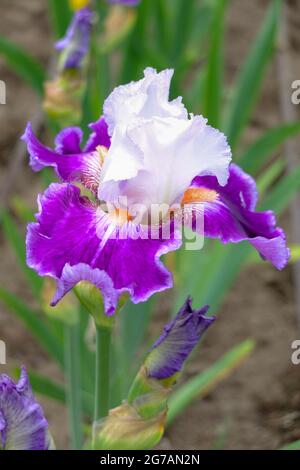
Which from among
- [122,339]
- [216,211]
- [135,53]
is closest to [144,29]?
[135,53]

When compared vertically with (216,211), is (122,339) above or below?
below

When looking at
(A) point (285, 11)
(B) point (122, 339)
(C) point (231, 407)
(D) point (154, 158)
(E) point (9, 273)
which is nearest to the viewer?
(D) point (154, 158)

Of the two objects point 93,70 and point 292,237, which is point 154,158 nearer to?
point 93,70

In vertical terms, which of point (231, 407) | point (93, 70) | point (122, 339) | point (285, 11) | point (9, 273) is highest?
point (285, 11)

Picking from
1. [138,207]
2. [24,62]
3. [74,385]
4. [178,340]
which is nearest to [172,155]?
[138,207]

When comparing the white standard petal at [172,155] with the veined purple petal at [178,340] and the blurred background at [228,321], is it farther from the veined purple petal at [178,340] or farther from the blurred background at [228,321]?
the blurred background at [228,321]

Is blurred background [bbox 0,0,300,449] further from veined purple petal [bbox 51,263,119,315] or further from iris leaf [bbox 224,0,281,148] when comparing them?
veined purple petal [bbox 51,263,119,315]

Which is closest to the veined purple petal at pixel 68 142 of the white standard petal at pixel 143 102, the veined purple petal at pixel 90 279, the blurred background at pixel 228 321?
the white standard petal at pixel 143 102
